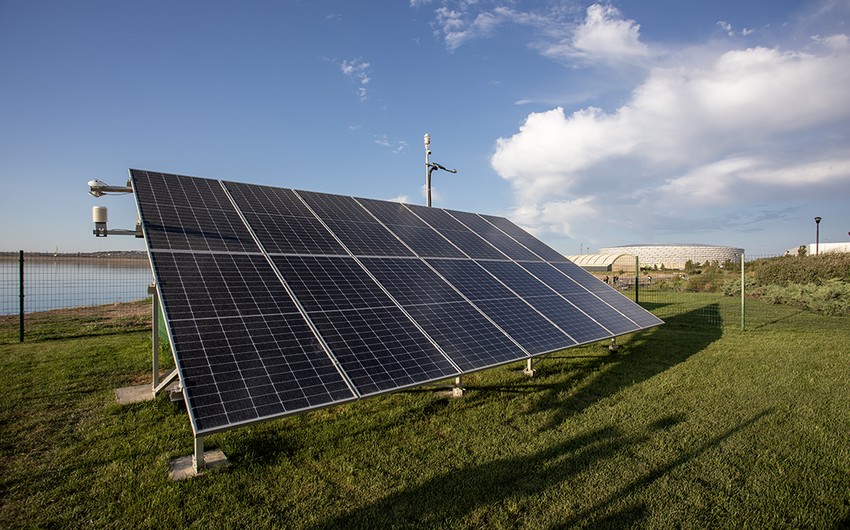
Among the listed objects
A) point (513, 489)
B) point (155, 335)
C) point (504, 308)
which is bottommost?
point (513, 489)

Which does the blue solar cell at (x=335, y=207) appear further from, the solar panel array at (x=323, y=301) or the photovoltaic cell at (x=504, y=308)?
the photovoltaic cell at (x=504, y=308)

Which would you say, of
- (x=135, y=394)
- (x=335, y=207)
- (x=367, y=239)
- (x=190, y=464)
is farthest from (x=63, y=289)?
(x=190, y=464)

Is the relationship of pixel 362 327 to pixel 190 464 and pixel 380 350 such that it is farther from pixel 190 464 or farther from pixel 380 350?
pixel 190 464

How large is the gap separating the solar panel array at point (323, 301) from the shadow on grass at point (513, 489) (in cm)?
121

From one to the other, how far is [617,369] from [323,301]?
7510 millimetres

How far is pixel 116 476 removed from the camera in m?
5.17

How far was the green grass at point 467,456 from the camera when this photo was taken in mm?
4523

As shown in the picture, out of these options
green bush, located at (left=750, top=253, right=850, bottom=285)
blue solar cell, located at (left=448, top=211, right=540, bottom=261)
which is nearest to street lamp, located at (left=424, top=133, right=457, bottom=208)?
blue solar cell, located at (left=448, top=211, right=540, bottom=261)

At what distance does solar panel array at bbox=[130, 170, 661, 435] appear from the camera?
4824 millimetres

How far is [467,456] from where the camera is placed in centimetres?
581

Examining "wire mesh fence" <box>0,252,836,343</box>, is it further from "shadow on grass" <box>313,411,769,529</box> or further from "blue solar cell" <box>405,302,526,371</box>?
"shadow on grass" <box>313,411,769,529</box>

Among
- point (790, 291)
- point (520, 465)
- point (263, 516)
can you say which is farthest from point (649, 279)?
point (263, 516)

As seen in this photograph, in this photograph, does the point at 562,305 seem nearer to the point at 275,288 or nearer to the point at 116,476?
the point at 275,288

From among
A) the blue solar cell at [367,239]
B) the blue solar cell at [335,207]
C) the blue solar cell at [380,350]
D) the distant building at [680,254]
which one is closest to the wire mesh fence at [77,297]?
the blue solar cell at [335,207]
